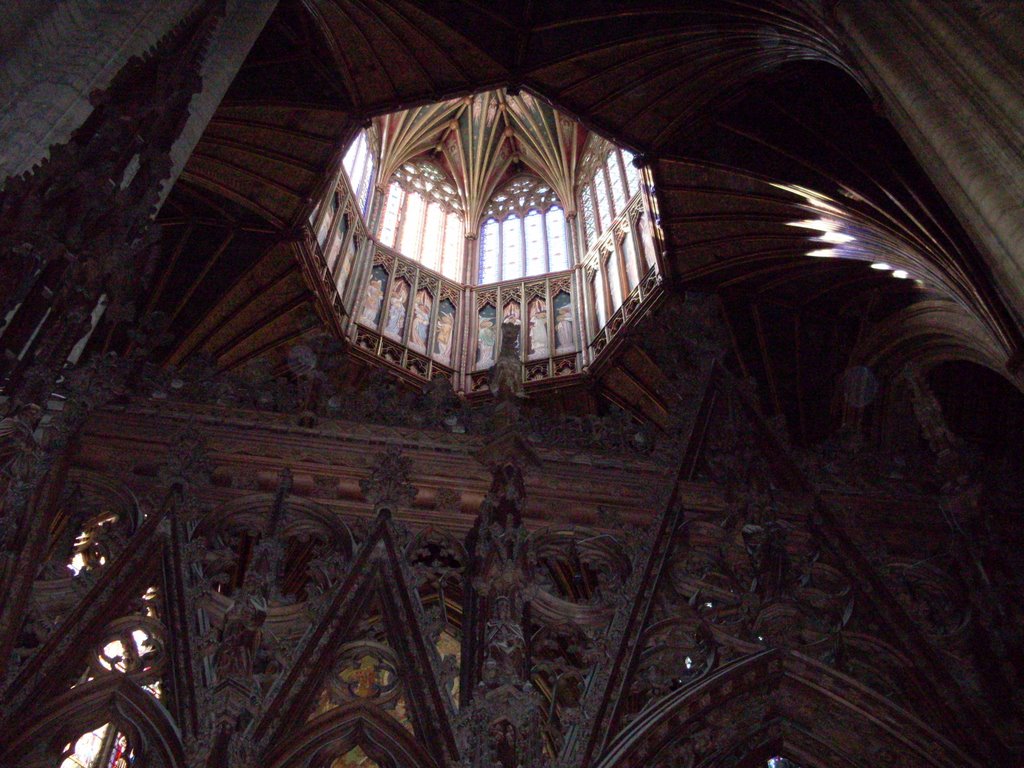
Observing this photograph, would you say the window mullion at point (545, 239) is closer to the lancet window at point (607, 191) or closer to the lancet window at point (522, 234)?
the lancet window at point (522, 234)

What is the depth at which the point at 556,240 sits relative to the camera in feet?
64.2

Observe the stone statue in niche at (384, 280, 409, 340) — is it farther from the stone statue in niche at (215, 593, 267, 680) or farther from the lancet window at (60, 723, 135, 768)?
the stone statue in niche at (215, 593, 267, 680)

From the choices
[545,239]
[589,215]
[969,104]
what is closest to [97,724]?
[969,104]

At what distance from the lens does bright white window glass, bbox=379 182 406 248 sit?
1858 centimetres

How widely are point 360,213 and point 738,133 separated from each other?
27.1 ft

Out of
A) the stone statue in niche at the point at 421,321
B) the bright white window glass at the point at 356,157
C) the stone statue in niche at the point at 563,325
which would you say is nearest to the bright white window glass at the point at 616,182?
the stone statue in niche at the point at 563,325

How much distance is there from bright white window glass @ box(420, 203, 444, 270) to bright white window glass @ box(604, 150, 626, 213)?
388 cm

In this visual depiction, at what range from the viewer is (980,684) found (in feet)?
14.4

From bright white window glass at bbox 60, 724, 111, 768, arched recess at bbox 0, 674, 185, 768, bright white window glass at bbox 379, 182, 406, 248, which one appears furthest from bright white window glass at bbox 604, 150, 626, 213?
arched recess at bbox 0, 674, 185, 768

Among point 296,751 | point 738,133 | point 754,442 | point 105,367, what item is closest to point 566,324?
point 738,133

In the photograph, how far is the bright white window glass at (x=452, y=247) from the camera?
1928 centimetres

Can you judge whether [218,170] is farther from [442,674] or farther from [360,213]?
[442,674]

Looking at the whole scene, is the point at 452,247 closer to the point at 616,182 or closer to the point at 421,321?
the point at 421,321

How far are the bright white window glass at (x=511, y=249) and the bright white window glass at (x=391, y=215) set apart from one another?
239cm
